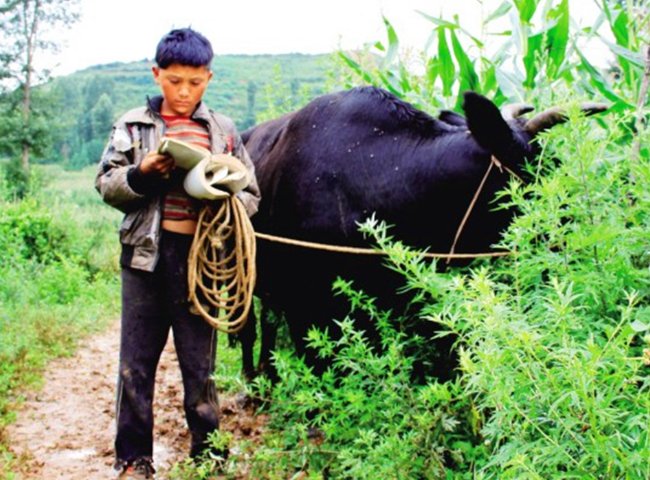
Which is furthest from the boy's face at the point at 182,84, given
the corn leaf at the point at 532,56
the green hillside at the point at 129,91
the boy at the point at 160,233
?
the green hillside at the point at 129,91

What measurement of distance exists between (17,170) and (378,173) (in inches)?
1230

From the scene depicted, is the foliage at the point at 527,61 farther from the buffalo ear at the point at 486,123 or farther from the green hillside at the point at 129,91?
the green hillside at the point at 129,91

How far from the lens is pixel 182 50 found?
3.19 meters

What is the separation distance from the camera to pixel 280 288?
4234 mm

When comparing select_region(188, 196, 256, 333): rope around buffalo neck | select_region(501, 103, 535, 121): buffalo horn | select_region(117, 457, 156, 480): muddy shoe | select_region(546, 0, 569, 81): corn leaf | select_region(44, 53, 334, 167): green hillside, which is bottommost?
select_region(44, 53, 334, 167): green hillside

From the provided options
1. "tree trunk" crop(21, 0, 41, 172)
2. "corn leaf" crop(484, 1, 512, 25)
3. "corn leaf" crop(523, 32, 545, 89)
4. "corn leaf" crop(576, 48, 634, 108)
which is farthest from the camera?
"tree trunk" crop(21, 0, 41, 172)

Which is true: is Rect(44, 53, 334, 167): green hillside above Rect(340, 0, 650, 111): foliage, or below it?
below

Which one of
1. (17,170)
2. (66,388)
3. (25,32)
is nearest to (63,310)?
(66,388)

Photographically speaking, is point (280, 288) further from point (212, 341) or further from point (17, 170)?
point (17, 170)

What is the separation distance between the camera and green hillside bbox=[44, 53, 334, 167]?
77875mm

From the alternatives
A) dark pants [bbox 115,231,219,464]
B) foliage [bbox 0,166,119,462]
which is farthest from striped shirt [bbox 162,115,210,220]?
foliage [bbox 0,166,119,462]

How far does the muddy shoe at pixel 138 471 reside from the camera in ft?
11.5

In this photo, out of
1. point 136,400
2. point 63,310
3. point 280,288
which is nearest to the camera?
point 136,400

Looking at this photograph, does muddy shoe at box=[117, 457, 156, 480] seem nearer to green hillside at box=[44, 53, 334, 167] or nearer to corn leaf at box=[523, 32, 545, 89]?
corn leaf at box=[523, 32, 545, 89]
